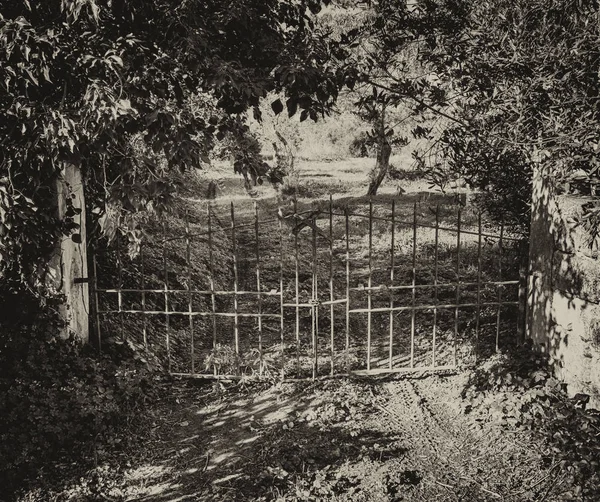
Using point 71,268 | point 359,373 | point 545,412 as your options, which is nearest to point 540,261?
point 545,412

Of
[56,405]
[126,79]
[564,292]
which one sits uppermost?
[126,79]

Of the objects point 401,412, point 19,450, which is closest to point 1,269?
point 19,450

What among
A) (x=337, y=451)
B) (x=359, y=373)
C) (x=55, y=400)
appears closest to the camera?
(x=337, y=451)

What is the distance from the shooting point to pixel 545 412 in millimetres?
5387

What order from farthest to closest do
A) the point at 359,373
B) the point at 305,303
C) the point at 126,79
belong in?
the point at 305,303
the point at 359,373
the point at 126,79

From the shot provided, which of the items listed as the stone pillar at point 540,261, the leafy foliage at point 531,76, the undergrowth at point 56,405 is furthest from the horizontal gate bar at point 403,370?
the leafy foliage at point 531,76

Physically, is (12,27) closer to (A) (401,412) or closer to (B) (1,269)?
(B) (1,269)

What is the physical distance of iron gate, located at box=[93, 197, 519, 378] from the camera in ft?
21.3

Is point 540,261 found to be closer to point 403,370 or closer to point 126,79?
point 403,370

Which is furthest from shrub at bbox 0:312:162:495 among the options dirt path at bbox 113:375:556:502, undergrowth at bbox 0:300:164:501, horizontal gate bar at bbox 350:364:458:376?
horizontal gate bar at bbox 350:364:458:376

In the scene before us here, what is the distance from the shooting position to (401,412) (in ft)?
20.0

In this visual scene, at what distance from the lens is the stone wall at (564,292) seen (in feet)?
17.7

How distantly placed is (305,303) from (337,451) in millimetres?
3231

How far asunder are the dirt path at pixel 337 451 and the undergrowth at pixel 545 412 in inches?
6.0
